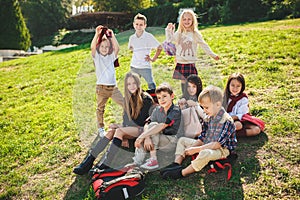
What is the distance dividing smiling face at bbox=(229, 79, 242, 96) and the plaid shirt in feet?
2.79

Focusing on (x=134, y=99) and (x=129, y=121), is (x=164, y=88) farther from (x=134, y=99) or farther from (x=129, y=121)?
(x=129, y=121)

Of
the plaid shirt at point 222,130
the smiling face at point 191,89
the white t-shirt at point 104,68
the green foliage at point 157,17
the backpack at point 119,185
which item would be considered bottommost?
the backpack at point 119,185

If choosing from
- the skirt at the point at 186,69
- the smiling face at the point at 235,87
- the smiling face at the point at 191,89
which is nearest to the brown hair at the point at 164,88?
the smiling face at the point at 191,89

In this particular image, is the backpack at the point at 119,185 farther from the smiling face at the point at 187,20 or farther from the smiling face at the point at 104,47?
the smiling face at the point at 187,20

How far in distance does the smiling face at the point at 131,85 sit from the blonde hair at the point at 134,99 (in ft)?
0.10

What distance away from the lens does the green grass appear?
10.4 feet

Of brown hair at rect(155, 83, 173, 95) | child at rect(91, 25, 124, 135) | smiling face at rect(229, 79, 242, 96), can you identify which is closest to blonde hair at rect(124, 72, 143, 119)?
child at rect(91, 25, 124, 135)

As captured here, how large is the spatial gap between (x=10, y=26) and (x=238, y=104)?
18098 millimetres

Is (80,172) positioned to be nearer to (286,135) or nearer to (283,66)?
(286,135)

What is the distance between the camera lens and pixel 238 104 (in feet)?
13.2

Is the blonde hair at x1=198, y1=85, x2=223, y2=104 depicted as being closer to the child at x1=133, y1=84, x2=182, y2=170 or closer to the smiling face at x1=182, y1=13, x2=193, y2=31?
the child at x1=133, y1=84, x2=182, y2=170

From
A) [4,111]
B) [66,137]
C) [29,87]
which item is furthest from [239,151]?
[29,87]

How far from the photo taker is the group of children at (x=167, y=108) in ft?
10.7

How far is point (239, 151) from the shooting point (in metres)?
3.68
